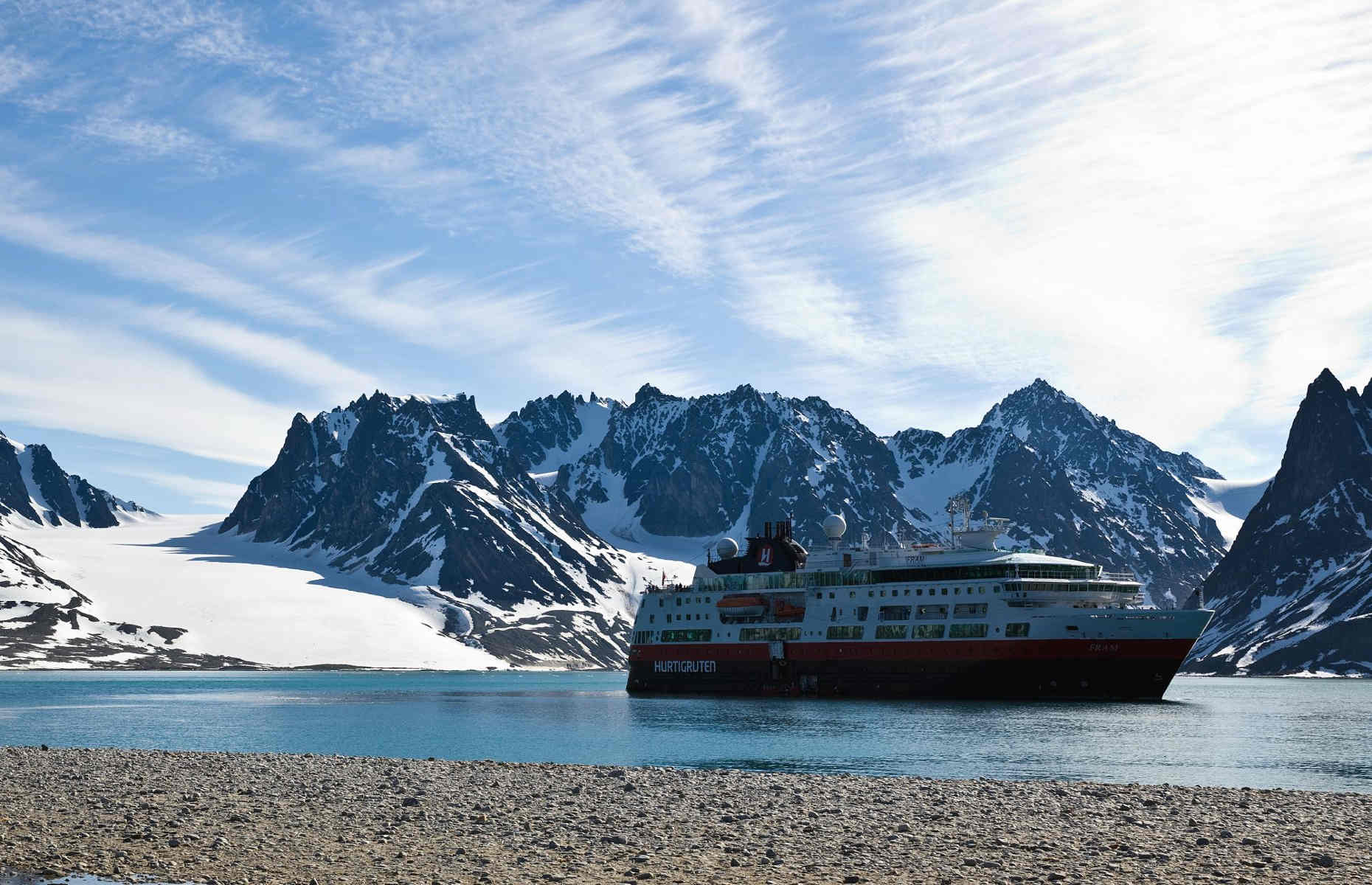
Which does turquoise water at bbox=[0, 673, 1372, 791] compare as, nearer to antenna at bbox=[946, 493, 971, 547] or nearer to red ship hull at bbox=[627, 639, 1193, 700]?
red ship hull at bbox=[627, 639, 1193, 700]

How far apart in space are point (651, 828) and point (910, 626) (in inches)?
3142

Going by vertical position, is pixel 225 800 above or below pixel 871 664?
below

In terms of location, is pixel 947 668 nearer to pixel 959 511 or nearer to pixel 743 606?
pixel 743 606

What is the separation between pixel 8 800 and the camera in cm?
4062

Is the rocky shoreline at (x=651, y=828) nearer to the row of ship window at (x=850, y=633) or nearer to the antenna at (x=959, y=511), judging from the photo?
the row of ship window at (x=850, y=633)

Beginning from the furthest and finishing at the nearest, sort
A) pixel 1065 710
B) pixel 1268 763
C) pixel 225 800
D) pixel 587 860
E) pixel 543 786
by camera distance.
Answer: pixel 1065 710 → pixel 1268 763 → pixel 543 786 → pixel 225 800 → pixel 587 860

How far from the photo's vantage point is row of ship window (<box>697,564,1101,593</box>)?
109062 mm

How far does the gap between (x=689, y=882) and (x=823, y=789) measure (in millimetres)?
18161

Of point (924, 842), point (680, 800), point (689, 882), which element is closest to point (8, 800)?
point (680, 800)

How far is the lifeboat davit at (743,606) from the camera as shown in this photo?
124062 mm

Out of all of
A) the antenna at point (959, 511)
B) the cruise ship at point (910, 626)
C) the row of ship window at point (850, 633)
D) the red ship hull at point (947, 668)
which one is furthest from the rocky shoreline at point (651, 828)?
the antenna at point (959, 511)

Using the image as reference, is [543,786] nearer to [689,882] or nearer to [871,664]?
[689,882]

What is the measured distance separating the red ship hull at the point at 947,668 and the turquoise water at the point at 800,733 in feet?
6.15

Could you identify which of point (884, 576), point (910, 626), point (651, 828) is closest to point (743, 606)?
point (884, 576)
